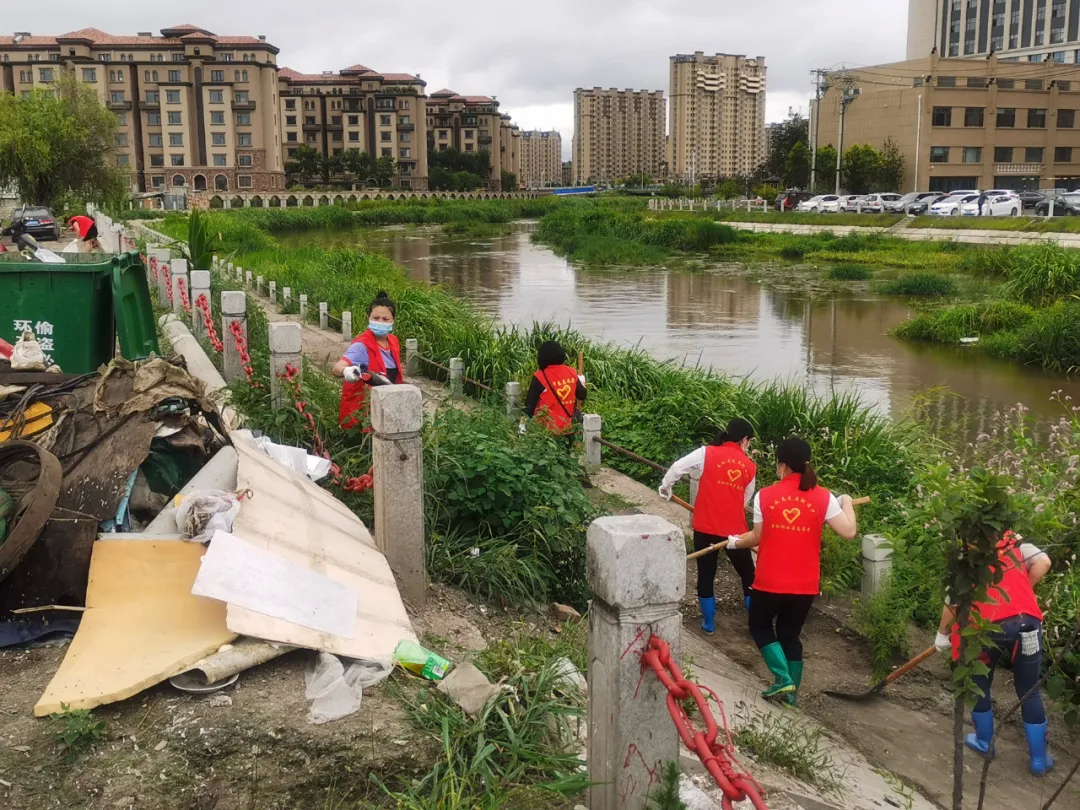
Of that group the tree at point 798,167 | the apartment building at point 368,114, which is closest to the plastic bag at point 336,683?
the tree at point 798,167

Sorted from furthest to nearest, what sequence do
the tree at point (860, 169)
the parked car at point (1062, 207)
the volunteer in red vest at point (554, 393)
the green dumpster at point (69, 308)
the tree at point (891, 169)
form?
the tree at point (891, 169) < the tree at point (860, 169) < the parked car at point (1062, 207) < the green dumpster at point (69, 308) < the volunteer in red vest at point (554, 393)

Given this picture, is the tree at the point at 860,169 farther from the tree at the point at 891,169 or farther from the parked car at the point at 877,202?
the parked car at the point at 877,202

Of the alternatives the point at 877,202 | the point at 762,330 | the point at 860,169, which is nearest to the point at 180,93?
the point at 860,169

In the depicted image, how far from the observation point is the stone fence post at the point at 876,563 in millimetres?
6062

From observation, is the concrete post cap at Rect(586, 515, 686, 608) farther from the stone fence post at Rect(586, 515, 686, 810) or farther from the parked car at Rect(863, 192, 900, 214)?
the parked car at Rect(863, 192, 900, 214)

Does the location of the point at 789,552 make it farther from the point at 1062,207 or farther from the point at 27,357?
the point at 1062,207

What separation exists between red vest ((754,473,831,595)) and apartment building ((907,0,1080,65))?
8270 centimetres

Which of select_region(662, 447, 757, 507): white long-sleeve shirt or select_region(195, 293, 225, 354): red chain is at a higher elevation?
select_region(195, 293, 225, 354): red chain

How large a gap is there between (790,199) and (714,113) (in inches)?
3933

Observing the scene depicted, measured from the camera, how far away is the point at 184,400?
16.5 ft

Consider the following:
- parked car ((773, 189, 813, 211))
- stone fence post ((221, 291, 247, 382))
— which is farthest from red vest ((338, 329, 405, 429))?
parked car ((773, 189, 813, 211))

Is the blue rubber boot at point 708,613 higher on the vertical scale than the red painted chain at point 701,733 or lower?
lower

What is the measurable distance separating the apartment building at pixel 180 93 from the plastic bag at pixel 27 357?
268 ft

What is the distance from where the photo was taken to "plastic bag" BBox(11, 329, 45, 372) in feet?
18.6
